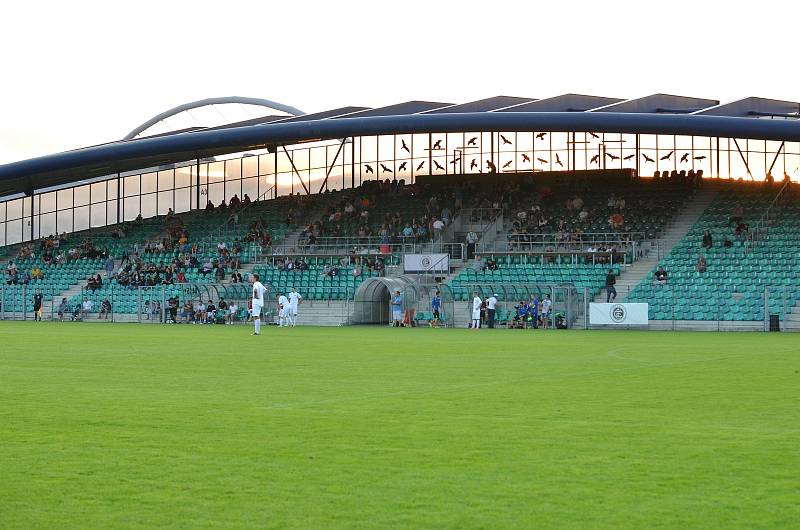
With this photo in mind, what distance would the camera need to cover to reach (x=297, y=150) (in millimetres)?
69438

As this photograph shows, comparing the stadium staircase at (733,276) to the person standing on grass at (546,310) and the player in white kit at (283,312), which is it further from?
the player in white kit at (283,312)

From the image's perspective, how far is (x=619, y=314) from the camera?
45.6 m

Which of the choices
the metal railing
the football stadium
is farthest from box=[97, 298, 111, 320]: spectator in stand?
the metal railing

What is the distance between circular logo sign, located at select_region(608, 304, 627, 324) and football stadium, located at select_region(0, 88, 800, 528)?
20 cm

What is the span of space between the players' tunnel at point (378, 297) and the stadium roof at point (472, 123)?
29.6 ft

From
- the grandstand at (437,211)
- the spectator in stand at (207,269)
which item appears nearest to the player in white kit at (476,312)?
the grandstand at (437,211)

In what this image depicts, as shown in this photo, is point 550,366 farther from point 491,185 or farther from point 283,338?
point 491,185

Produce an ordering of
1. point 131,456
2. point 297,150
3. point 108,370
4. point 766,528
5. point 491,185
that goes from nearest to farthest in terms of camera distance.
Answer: point 766,528 → point 131,456 → point 108,370 → point 491,185 → point 297,150

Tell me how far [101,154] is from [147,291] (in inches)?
425

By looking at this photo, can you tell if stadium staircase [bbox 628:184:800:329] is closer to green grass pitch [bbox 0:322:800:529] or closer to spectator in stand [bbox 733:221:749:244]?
spectator in stand [bbox 733:221:749:244]

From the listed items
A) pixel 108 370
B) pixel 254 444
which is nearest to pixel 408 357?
pixel 108 370

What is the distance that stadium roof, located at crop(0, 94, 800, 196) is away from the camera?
173 ft

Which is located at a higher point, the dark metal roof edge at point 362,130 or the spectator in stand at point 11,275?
the dark metal roof edge at point 362,130

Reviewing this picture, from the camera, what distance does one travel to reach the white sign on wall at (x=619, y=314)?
148ft
